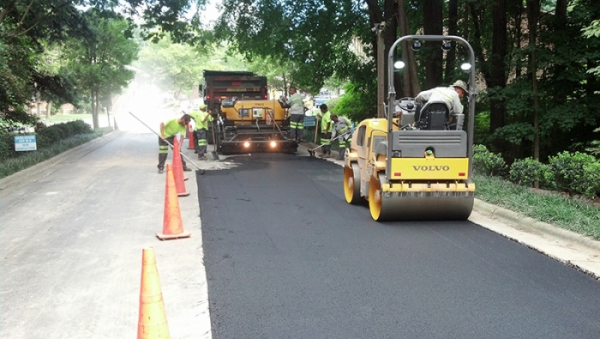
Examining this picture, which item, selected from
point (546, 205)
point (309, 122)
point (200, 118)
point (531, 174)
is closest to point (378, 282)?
point (546, 205)

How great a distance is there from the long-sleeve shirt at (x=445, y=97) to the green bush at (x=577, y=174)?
7.89 ft

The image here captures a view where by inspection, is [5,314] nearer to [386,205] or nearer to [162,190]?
[386,205]

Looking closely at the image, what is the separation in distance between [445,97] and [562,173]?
3048 millimetres

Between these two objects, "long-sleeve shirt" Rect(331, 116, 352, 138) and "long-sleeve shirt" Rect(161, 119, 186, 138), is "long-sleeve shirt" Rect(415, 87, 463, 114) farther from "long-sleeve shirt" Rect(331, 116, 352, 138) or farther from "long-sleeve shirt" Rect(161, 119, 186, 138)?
"long-sleeve shirt" Rect(331, 116, 352, 138)

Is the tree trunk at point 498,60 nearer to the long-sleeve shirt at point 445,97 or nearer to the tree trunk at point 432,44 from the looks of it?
the tree trunk at point 432,44

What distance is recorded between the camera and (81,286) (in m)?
5.21

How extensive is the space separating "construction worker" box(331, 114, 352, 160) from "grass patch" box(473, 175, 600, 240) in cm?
613

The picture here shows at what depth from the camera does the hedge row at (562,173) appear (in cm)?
830

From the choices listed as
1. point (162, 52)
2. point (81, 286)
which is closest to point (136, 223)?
point (81, 286)

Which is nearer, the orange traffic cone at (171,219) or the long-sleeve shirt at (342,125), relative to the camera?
the orange traffic cone at (171,219)

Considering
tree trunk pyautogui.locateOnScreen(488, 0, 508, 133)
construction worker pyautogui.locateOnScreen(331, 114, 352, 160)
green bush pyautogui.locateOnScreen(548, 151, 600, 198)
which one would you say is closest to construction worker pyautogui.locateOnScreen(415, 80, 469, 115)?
green bush pyautogui.locateOnScreen(548, 151, 600, 198)

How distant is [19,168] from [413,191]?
32.5 feet

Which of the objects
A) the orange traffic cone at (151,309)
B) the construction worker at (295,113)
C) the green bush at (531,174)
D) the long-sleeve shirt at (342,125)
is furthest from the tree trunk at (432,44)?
the orange traffic cone at (151,309)

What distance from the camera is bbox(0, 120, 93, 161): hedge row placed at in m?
14.4
